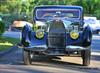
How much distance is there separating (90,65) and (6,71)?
3232 millimetres

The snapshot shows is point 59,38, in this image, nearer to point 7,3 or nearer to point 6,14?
point 7,3

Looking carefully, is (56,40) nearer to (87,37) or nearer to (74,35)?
(74,35)

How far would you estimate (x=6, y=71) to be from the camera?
12.4m

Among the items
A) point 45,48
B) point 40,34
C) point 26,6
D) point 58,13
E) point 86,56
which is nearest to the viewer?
point 45,48

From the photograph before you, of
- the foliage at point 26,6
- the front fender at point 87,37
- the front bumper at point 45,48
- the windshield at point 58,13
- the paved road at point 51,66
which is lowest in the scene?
the foliage at point 26,6

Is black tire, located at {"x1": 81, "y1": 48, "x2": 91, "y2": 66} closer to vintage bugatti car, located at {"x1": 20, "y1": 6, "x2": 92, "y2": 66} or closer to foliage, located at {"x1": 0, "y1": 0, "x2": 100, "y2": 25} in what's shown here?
vintage bugatti car, located at {"x1": 20, "y1": 6, "x2": 92, "y2": 66}

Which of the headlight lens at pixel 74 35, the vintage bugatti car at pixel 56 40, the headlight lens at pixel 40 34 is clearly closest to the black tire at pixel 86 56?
the vintage bugatti car at pixel 56 40

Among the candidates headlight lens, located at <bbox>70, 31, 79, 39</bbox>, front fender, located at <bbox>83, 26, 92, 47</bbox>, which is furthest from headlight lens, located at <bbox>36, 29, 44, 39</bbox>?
front fender, located at <bbox>83, 26, 92, 47</bbox>

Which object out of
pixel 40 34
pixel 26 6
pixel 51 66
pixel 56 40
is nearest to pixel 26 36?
pixel 40 34

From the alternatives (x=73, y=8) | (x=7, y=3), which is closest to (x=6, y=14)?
(x=7, y=3)

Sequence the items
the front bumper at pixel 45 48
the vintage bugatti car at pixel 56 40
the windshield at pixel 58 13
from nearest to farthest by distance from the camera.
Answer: the front bumper at pixel 45 48 → the vintage bugatti car at pixel 56 40 → the windshield at pixel 58 13

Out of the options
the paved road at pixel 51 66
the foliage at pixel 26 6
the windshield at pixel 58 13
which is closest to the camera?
the paved road at pixel 51 66

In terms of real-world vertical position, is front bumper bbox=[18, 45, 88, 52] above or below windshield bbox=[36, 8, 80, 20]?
below

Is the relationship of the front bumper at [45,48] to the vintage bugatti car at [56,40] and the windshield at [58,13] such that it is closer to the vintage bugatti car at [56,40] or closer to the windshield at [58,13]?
the vintage bugatti car at [56,40]
